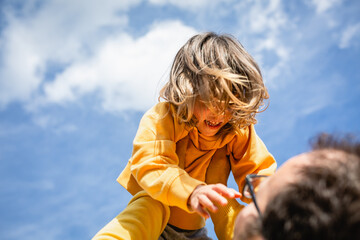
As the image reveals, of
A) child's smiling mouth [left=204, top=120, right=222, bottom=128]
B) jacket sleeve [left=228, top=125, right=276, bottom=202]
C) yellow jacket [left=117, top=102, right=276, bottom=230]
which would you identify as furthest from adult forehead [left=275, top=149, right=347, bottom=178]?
jacket sleeve [left=228, top=125, right=276, bottom=202]

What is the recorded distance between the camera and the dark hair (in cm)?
89

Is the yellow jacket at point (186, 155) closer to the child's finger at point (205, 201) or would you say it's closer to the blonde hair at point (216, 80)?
the blonde hair at point (216, 80)

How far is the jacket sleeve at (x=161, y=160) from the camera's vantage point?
1.80 metres

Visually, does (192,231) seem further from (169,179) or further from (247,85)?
(247,85)

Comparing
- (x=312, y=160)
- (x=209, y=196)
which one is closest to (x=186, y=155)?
(x=209, y=196)

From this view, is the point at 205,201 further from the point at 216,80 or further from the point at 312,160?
the point at 216,80

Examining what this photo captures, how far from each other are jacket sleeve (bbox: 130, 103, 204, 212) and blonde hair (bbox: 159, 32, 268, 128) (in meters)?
0.12

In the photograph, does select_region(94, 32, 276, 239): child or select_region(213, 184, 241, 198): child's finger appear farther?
select_region(94, 32, 276, 239): child

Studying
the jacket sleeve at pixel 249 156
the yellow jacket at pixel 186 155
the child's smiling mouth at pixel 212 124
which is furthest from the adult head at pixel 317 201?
the jacket sleeve at pixel 249 156

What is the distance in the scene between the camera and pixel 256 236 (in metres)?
1.08

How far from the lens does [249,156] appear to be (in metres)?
2.38

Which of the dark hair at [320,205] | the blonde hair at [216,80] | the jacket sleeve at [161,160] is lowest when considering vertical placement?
the dark hair at [320,205]

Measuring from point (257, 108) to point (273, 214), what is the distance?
4.63ft

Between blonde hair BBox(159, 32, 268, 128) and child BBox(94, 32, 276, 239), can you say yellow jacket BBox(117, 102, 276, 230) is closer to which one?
child BBox(94, 32, 276, 239)
